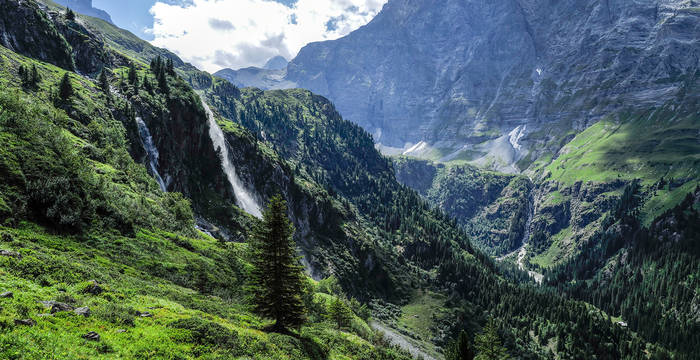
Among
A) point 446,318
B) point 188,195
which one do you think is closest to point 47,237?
point 188,195

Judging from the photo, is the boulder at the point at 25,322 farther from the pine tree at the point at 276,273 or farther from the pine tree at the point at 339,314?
the pine tree at the point at 339,314

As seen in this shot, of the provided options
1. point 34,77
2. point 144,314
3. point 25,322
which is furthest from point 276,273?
point 34,77

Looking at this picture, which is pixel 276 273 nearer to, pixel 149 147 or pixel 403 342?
pixel 149 147

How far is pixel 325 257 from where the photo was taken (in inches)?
6398

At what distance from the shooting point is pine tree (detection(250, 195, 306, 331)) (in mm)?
37062

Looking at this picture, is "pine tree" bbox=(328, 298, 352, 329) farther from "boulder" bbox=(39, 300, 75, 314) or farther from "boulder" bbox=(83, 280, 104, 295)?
"boulder" bbox=(39, 300, 75, 314)

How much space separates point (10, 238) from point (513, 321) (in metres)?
206

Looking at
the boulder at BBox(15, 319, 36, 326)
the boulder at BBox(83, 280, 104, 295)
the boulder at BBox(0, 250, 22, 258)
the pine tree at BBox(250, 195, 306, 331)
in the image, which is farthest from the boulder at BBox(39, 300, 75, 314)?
the pine tree at BBox(250, 195, 306, 331)

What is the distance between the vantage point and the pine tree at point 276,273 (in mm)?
37062

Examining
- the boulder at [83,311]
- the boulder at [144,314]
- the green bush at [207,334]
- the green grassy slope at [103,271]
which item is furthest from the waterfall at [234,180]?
the boulder at [83,311]

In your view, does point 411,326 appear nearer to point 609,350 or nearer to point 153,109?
point 609,350

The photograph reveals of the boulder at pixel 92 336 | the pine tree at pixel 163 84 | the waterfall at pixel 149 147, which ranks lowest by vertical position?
the boulder at pixel 92 336

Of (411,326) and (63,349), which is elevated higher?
(63,349)

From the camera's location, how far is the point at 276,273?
122 feet
